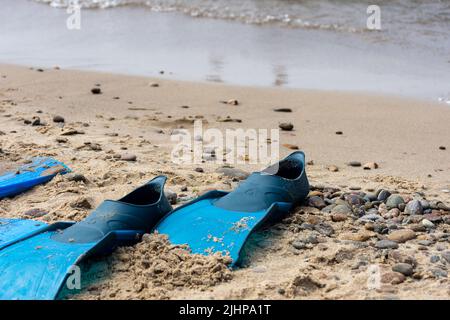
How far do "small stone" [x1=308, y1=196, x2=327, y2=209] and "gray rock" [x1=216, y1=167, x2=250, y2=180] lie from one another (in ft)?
1.77

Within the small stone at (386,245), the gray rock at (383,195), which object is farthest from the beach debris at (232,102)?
the small stone at (386,245)

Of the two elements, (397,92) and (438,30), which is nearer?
(397,92)

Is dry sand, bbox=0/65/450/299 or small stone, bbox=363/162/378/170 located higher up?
dry sand, bbox=0/65/450/299

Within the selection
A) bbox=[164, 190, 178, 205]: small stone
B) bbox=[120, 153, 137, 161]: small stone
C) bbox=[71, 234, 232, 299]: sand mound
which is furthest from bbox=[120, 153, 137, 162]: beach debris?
bbox=[71, 234, 232, 299]: sand mound

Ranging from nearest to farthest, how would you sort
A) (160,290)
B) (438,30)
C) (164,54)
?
(160,290) < (164,54) < (438,30)

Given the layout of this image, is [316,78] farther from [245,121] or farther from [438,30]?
[438,30]

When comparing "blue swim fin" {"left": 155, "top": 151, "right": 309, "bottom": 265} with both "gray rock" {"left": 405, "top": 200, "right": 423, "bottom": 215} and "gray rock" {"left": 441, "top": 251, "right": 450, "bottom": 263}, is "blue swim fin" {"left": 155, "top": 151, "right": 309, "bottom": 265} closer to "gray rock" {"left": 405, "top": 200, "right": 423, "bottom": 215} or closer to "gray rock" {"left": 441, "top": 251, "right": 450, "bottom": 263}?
"gray rock" {"left": 405, "top": 200, "right": 423, "bottom": 215}

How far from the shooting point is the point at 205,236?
2865 mm

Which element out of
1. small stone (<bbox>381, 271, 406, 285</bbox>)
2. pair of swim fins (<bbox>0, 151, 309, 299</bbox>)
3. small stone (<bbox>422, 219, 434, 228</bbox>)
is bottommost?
small stone (<bbox>422, 219, 434, 228</bbox>)

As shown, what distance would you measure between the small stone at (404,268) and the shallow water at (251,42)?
3507mm

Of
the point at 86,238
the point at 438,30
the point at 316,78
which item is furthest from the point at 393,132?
the point at 438,30

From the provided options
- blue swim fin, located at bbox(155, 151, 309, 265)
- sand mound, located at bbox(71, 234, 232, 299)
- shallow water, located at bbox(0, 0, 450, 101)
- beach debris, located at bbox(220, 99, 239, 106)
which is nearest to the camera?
sand mound, located at bbox(71, 234, 232, 299)

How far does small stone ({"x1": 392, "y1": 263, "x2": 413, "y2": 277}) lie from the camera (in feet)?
8.45

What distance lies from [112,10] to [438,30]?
15.9 ft
